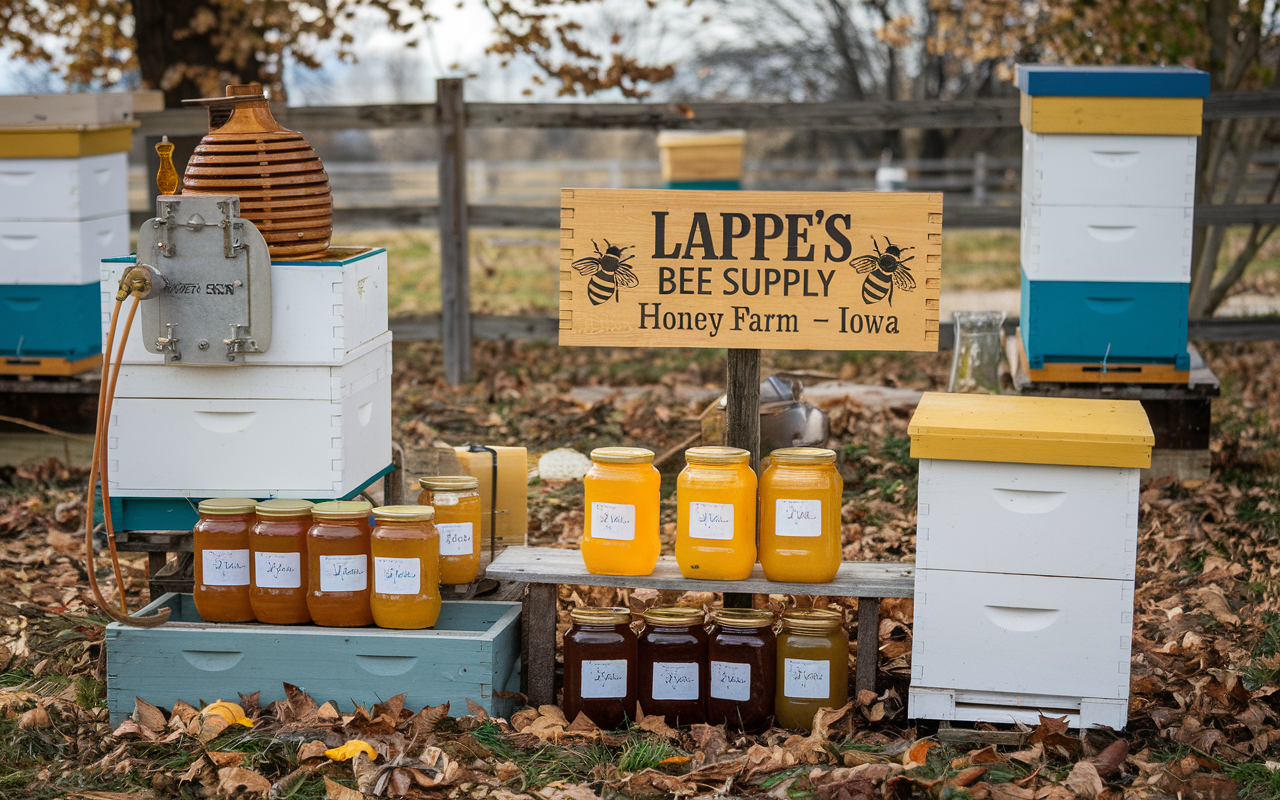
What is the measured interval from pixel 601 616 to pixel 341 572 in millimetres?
726

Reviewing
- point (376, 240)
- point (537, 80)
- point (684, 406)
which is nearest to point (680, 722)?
point (684, 406)

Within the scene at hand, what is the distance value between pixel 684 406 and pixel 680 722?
3.64 meters

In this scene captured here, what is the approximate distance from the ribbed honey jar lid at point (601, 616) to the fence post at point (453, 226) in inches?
182

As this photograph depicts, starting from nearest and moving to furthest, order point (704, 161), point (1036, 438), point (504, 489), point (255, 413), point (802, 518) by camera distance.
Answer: point (1036, 438) → point (802, 518) → point (255, 413) → point (504, 489) → point (704, 161)

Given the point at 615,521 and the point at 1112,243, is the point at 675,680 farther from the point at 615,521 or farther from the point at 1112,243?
the point at 1112,243

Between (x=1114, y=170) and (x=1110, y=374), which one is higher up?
(x=1114, y=170)

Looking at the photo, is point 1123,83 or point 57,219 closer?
point 1123,83

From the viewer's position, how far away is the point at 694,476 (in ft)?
11.1

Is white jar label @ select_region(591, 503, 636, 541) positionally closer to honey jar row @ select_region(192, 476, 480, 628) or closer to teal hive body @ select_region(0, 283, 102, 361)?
honey jar row @ select_region(192, 476, 480, 628)

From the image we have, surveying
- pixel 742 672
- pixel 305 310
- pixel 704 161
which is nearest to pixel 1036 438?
pixel 742 672

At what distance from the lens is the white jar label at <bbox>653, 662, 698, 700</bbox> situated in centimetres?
344

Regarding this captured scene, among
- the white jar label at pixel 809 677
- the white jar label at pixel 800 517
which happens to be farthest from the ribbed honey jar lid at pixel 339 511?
the white jar label at pixel 809 677

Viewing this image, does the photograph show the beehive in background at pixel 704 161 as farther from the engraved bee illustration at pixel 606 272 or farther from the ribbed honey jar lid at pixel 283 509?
the ribbed honey jar lid at pixel 283 509

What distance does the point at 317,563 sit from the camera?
3404 mm
